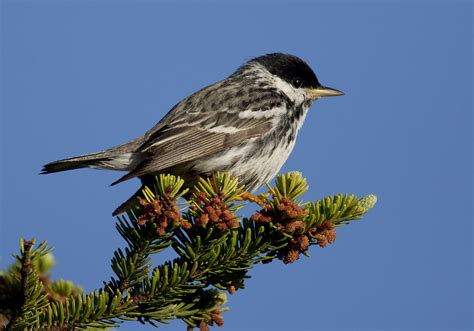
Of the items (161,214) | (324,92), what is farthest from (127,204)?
(324,92)

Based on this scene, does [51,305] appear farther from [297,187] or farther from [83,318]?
[297,187]

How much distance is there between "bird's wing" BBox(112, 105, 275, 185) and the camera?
6152 mm

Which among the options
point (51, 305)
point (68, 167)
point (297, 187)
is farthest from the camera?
point (68, 167)

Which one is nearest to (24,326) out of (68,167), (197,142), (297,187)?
(297,187)

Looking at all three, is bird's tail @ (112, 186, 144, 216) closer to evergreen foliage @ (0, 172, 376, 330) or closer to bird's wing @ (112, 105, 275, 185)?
bird's wing @ (112, 105, 275, 185)

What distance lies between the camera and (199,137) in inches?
260

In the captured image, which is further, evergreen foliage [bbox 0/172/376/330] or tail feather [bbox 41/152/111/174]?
tail feather [bbox 41/152/111/174]

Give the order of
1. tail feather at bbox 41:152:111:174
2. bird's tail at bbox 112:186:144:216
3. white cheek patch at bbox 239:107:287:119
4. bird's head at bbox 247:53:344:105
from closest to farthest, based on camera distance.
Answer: bird's tail at bbox 112:186:144:216
tail feather at bbox 41:152:111:174
white cheek patch at bbox 239:107:287:119
bird's head at bbox 247:53:344:105

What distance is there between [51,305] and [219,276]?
1121 millimetres

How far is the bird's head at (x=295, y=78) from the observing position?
7820 millimetres

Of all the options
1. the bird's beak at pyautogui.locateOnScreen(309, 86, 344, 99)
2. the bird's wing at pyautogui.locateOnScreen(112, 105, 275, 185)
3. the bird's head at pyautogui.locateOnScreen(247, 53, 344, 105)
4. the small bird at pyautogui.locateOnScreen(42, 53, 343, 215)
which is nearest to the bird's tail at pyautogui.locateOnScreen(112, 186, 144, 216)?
the small bird at pyautogui.locateOnScreen(42, 53, 343, 215)

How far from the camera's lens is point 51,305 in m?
3.81

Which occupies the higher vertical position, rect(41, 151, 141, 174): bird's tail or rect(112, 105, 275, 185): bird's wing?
rect(112, 105, 275, 185): bird's wing

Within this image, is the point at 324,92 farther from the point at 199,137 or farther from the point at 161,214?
the point at 161,214
